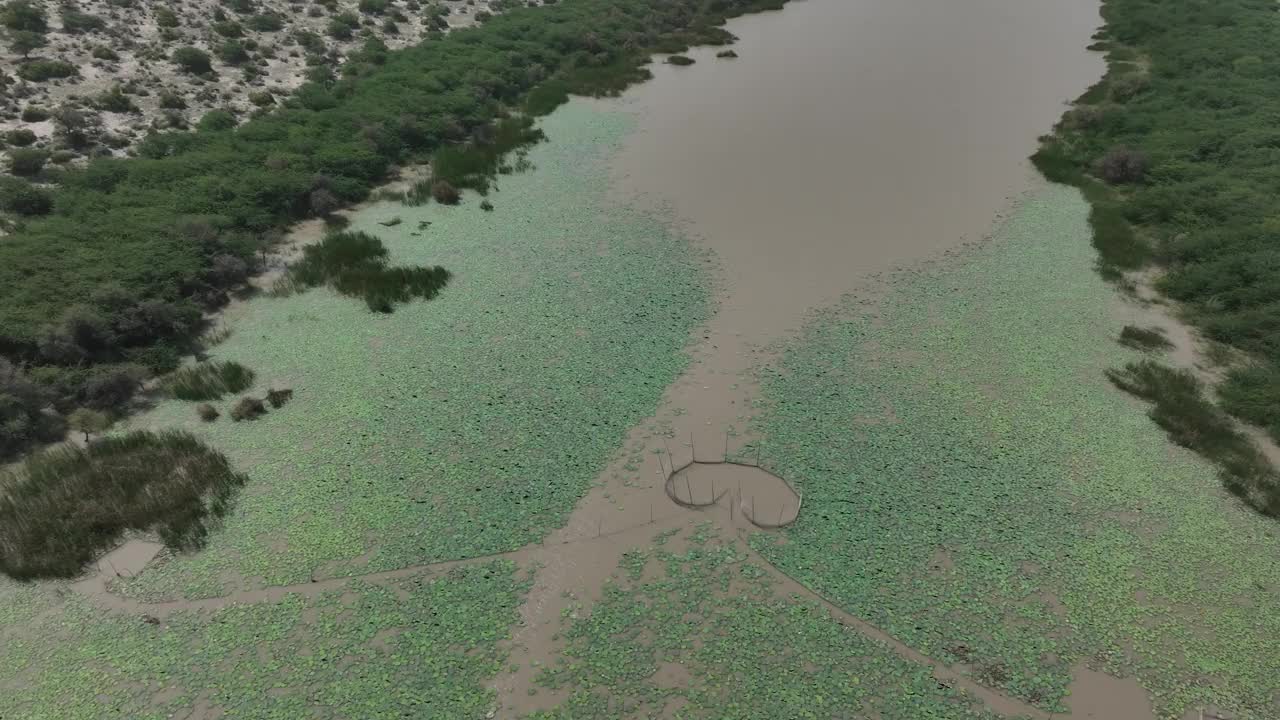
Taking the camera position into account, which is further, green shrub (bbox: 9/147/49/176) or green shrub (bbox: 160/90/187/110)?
green shrub (bbox: 160/90/187/110)

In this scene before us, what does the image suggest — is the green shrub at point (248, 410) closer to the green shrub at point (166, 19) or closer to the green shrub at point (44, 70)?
the green shrub at point (44, 70)

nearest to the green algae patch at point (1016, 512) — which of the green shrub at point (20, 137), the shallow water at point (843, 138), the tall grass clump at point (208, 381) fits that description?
the shallow water at point (843, 138)

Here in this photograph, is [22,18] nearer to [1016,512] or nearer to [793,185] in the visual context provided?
[793,185]

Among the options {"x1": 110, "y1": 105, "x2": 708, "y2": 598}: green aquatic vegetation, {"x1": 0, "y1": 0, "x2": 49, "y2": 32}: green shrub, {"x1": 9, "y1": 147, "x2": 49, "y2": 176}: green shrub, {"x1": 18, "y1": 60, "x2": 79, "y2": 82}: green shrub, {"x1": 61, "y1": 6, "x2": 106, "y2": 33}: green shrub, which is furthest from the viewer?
{"x1": 61, "y1": 6, "x2": 106, "y2": 33}: green shrub

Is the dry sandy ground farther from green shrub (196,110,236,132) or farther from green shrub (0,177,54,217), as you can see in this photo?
green shrub (0,177,54,217)

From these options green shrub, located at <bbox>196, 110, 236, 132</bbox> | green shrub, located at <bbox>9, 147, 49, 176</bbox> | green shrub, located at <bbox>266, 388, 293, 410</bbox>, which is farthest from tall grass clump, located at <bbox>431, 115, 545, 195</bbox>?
green shrub, located at <bbox>9, 147, 49, 176</bbox>

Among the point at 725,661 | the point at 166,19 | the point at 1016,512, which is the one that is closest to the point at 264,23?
the point at 166,19

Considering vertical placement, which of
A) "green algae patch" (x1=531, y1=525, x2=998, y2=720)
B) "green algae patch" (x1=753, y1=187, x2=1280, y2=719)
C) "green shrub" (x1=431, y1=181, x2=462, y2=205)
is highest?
"green shrub" (x1=431, y1=181, x2=462, y2=205)

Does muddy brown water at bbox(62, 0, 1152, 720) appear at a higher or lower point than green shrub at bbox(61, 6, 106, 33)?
lower
